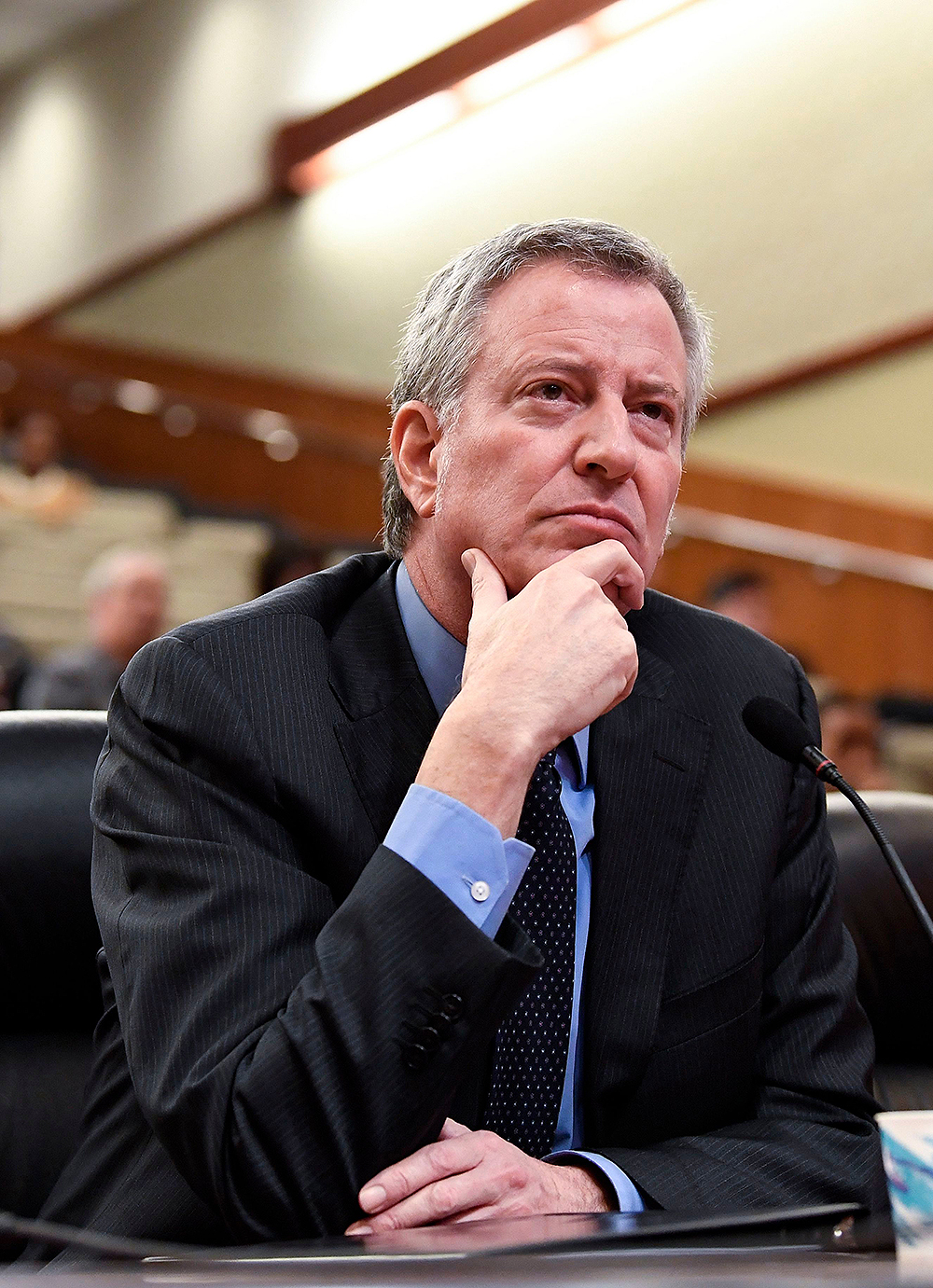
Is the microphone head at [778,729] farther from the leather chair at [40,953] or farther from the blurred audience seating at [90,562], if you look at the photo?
the blurred audience seating at [90,562]

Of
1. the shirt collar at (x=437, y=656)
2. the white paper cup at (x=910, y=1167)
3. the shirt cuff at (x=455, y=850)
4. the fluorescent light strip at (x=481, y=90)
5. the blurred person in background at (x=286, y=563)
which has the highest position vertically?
the fluorescent light strip at (x=481, y=90)

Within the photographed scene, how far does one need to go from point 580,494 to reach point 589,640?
0.16 meters

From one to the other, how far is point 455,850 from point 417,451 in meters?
0.46

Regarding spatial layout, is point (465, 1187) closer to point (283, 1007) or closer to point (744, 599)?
point (283, 1007)

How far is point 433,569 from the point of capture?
4.09 feet

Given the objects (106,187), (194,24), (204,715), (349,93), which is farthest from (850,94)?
(204,715)

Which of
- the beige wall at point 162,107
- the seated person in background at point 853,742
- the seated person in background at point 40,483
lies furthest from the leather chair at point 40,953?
the beige wall at point 162,107

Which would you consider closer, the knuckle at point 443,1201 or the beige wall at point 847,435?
the knuckle at point 443,1201

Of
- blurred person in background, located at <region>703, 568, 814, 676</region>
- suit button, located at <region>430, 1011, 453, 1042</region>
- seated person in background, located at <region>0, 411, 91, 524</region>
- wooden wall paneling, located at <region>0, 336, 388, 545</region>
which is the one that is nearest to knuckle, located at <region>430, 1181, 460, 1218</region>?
suit button, located at <region>430, 1011, 453, 1042</region>

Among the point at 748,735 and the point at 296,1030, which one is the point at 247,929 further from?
the point at 748,735

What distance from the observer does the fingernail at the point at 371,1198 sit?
902 mm

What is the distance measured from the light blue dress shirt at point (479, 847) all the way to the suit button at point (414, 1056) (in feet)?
0.30

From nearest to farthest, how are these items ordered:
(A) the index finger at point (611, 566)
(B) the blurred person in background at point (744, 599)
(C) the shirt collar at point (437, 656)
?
(A) the index finger at point (611, 566)
(C) the shirt collar at point (437, 656)
(B) the blurred person in background at point (744, 599)

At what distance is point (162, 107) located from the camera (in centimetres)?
741
